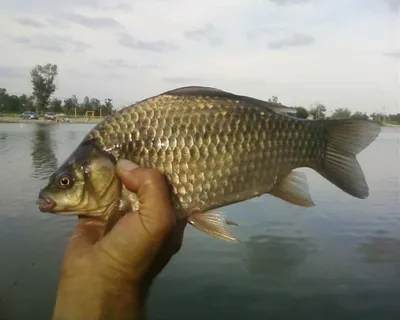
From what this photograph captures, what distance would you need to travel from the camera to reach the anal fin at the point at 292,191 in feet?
9.66

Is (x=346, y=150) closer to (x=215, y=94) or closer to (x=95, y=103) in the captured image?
(x=215, y=94)

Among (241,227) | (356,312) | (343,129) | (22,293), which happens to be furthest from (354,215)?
(343,129)

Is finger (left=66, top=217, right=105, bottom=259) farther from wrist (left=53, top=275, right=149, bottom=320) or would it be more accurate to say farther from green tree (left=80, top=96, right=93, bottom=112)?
green tree (left=80, top=96, right=93, bottom=112)

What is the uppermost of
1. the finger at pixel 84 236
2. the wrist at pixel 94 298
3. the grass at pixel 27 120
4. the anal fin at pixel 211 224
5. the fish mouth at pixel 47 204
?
the fish mouth at pixel 47 204

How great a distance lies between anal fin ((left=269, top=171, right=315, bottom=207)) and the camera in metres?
2.94

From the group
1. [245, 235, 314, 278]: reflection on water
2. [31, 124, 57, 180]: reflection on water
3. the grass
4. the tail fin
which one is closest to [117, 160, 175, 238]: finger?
the tail fin

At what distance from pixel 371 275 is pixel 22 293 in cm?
803

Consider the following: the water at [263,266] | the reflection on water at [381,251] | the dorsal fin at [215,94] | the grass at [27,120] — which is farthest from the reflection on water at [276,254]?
Result: the grass at [27,120]

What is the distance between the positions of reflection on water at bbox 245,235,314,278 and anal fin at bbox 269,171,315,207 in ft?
29.7

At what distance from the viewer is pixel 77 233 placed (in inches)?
108

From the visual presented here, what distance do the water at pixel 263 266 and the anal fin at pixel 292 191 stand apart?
7.29 meters

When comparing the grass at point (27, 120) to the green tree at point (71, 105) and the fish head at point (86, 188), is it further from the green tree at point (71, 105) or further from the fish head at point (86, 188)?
the fish head at point (86, 188)

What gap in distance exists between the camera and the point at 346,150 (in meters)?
3.01

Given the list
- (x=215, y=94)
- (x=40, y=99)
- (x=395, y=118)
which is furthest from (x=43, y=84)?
(x=215, y=94)
